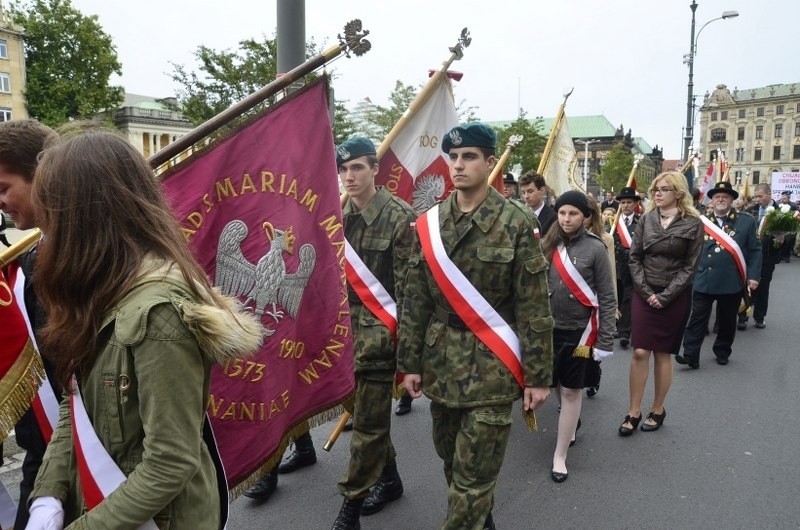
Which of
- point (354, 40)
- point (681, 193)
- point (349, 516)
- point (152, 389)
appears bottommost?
point (349, 516)

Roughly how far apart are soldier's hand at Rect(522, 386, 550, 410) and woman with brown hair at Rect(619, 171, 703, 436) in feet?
7.27

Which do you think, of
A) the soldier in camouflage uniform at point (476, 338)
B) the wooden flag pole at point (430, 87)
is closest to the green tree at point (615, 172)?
the wooden flag pole at point (430, 87)

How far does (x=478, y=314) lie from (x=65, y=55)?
47.6m

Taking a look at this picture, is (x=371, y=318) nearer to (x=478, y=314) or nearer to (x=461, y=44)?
(x=478, y=314)

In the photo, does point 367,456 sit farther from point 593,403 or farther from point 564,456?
point 593,403

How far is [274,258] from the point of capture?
261cm

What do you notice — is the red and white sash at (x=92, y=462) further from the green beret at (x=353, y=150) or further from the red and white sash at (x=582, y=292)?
the red and white sash at (x=582, y=292)

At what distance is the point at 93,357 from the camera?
143cm

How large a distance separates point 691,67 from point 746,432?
1797cm

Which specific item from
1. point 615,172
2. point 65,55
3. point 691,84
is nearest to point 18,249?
point 691,84

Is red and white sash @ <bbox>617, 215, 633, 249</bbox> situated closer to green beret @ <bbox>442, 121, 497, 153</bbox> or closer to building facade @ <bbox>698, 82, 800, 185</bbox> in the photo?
green beret @ <bbox>442, 121, 497, 153</bbox>

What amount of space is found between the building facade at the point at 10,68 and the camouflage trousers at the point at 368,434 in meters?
52.7

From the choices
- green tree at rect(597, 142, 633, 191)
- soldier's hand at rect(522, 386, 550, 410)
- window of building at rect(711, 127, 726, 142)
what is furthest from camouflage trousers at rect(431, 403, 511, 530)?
window of building at rect(711, 127, 726, 142)

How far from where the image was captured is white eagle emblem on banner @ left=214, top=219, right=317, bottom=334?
96.4 inches
